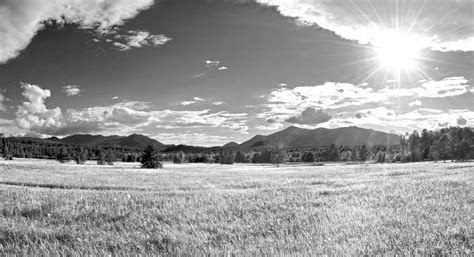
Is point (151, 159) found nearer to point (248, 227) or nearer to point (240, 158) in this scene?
point (248, 227)

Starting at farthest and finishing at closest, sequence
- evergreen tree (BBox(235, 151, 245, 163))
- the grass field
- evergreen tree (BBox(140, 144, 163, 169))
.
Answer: evergreen tree (BBox(235, 151, 245, 163)), evergreen tree (BBox(140, 144, 163, 169)), the grass field

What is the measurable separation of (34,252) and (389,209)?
9747 millimetres

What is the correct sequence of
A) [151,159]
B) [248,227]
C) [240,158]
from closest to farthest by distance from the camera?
[248,227] < [151,159] < [240,158]

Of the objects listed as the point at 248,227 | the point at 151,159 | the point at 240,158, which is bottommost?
the point at 240,158

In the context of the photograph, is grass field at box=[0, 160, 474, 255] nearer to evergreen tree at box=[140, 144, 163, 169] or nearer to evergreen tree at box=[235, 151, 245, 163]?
evergreen tree at box=[140, 144, 163, 169]

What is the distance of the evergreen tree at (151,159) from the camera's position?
3374 inches

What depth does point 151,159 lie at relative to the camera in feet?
285

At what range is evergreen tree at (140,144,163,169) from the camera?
85688 mm

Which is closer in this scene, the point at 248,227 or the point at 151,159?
the point at 248,227

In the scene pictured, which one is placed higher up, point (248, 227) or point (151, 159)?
point (151, 159)

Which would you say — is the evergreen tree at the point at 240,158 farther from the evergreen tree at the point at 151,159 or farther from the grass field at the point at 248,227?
the grass field at the point at 248,227

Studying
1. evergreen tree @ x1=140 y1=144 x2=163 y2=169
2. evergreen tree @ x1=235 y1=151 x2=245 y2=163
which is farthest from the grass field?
evergreen tree @ x1=235 y1=151 x2=245 y2=163

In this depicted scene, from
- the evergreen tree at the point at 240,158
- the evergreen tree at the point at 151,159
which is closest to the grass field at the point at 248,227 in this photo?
the evergreen tree at the point at 151,159

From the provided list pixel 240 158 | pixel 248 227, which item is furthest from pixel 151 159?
pixel 240 158
